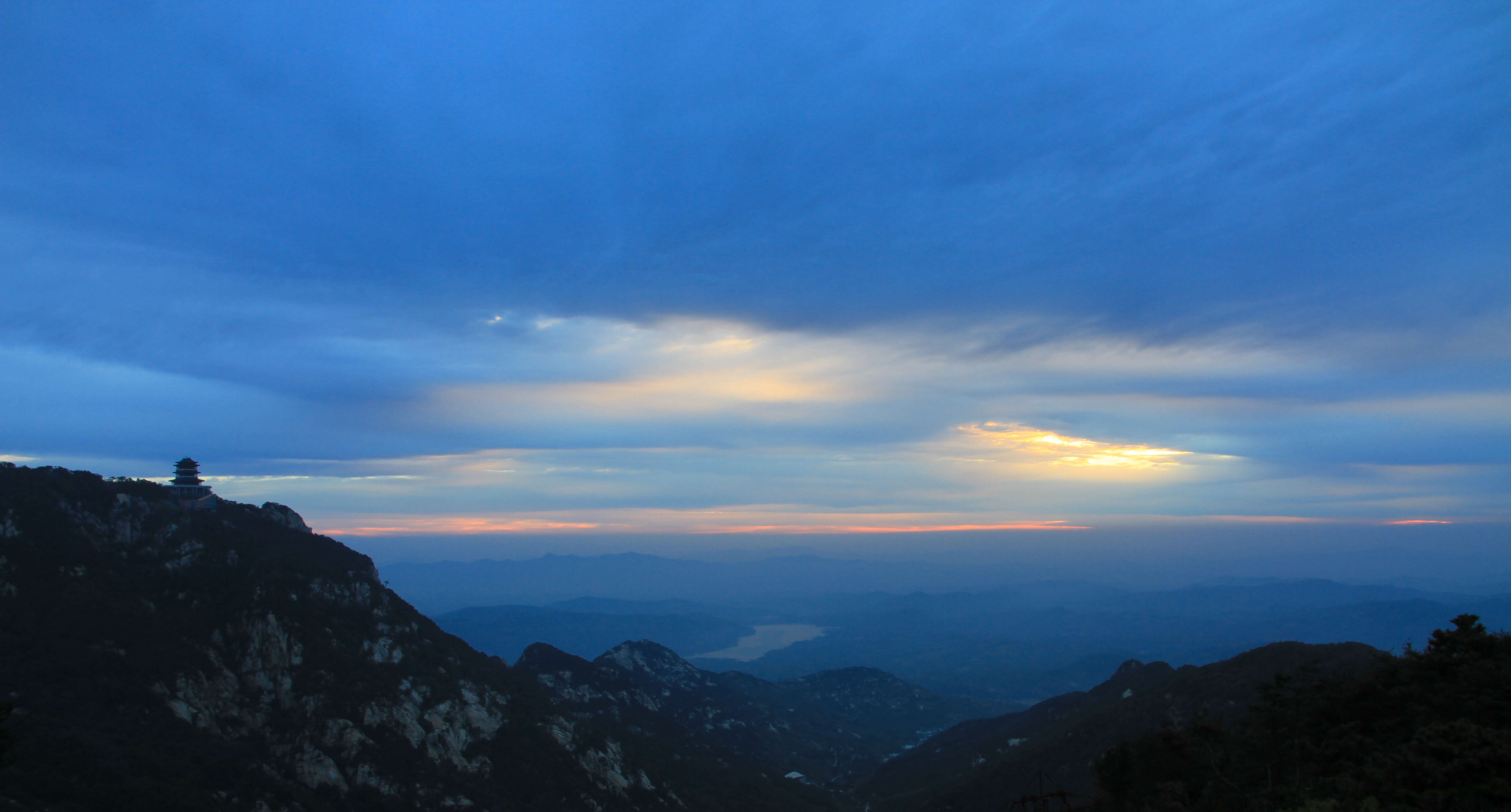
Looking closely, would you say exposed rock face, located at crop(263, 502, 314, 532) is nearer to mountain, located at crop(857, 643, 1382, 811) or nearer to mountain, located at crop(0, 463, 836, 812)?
mountain, located at crop(0, 463, 836, 812)

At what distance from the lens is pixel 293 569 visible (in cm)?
12475

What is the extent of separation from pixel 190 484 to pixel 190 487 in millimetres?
1943

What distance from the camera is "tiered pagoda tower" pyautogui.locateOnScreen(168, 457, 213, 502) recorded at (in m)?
141

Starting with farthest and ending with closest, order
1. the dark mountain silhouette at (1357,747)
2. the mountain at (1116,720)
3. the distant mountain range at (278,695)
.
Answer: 1. the mountain at (1116,720)
2. the distant mountain range at (278,695)
3. the dark mountain silhouette at (1357,747)

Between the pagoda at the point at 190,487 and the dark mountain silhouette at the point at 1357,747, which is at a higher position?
the pagoda at the point at 190,487

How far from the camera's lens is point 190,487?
143000 millimetres

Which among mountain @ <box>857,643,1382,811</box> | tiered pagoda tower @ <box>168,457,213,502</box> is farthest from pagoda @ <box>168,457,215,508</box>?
mountain @ <box>857,643,1382,811</box>

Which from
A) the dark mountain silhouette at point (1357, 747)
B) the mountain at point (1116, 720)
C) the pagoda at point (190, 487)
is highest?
the pagoda at point (190, 487)

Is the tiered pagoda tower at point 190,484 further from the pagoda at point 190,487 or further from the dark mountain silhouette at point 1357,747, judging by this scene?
the dark mountain silhouette at point 1357,747

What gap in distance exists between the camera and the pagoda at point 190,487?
460ft

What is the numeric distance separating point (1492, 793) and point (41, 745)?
128 meters

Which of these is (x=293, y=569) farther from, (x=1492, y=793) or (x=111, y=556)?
(x=1492, y=793)

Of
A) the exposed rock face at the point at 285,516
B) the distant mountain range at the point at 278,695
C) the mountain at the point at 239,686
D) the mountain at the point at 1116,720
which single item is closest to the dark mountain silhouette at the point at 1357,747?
the distant mountain range at the point at 278,695

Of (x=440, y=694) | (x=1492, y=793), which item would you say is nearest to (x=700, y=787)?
(x=440, y=694)
